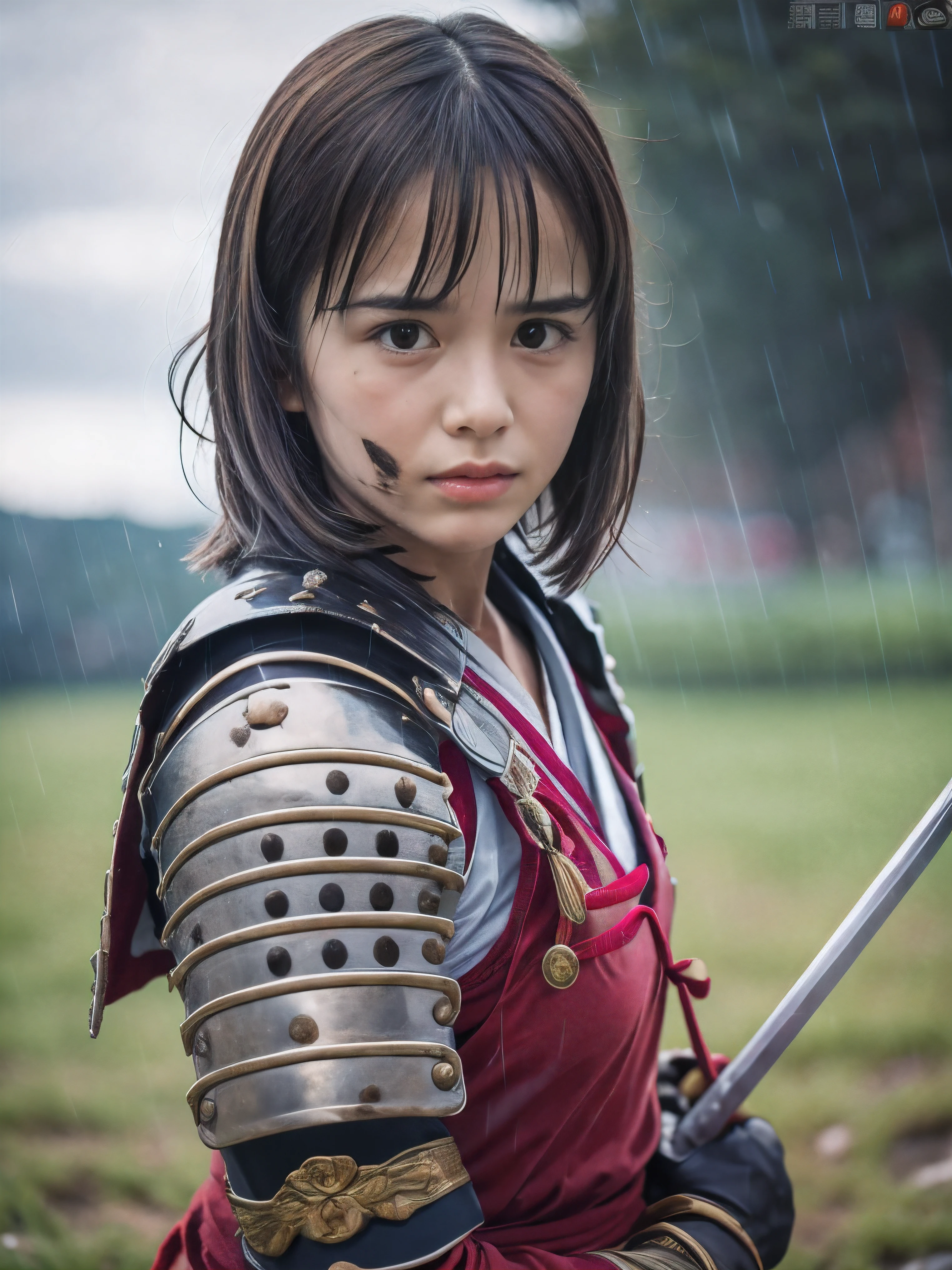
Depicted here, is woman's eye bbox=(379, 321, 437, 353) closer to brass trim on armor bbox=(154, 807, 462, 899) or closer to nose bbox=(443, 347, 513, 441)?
nose bbox=(443, 347, 513, 441)

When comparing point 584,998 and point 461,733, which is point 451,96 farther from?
point 584,998

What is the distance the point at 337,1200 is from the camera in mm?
760

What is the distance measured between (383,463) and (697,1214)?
0.84 metres

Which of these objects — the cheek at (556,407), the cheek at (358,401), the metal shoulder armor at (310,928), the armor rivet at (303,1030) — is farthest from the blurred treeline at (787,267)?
the armor rivet at (303,1030)

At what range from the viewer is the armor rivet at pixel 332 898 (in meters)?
0.77

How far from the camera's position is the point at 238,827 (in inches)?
30.9

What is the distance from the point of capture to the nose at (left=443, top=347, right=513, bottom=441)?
0.94m

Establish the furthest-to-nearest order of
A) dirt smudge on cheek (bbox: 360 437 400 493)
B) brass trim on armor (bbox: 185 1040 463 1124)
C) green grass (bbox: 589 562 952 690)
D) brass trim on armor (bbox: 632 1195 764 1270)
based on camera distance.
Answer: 1. green grass (bbox: 589 562 952 690)
2. brass trim on armor (bbox: 632 1195 764 1270)
3. dirt smudge on cheek (bbox: 360 437 400 493)
4. brass trim on armor (bbox: 185 1040 463 1124)

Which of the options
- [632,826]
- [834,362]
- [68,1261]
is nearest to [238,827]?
[632,826]

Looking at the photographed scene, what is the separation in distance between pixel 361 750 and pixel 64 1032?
386 cm

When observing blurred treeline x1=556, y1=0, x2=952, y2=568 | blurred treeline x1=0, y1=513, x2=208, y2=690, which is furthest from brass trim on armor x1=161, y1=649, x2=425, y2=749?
blurred treeline x1=556, y1=0, x2=952, y2=568

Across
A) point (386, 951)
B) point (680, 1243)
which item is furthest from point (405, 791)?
point (680, 1243)

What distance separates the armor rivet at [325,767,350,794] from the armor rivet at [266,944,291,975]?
0.12 metres

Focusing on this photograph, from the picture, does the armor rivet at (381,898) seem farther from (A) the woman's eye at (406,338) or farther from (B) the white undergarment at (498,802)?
(A) the woman's eye at (406,338)
